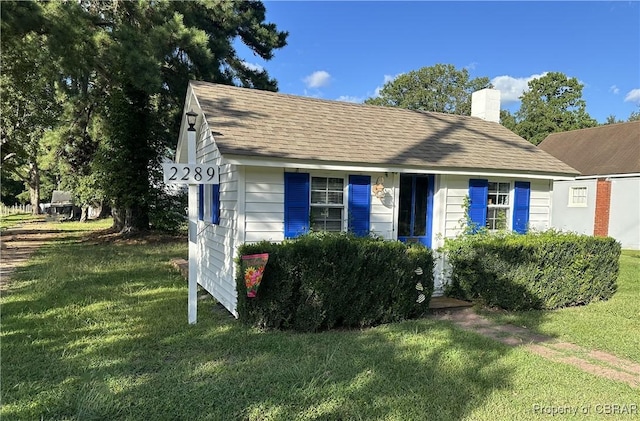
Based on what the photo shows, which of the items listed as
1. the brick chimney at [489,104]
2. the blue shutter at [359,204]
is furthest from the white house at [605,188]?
the blue shutter at [359,204]

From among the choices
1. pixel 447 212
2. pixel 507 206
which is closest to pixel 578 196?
pixel 507 206

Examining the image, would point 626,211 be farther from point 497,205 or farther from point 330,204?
point 330,204

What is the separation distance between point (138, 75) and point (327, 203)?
7592 mm

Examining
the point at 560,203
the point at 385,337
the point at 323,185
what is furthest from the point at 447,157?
the point at 560,203

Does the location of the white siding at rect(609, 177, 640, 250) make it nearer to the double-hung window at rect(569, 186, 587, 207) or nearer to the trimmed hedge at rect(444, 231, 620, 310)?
the double-hung window at rect(569, 186, 587, 207)

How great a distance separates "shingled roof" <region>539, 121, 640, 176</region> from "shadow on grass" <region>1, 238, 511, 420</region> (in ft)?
51.2

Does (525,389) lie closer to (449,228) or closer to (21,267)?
(449,228)

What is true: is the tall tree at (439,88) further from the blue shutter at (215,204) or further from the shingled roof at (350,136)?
the blue shutter at (215,204)

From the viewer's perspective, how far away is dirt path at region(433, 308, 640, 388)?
4.43 m

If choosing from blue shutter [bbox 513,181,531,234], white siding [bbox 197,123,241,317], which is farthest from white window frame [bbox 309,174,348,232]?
blue shutter [bbox 513,181,531,234]

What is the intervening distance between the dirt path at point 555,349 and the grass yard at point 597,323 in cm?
22

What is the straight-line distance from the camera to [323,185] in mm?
6859

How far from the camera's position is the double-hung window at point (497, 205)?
27.3 feet

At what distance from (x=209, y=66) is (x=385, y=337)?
11332 mm
